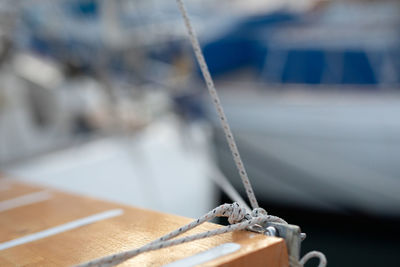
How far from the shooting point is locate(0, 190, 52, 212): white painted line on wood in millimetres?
1524

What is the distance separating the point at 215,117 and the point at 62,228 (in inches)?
120

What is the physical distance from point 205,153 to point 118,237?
2706 mm

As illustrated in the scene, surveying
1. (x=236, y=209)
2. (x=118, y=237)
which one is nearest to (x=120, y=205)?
(x=118, y=237)

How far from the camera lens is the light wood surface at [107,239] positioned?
0.89 m

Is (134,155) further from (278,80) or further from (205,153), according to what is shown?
(278,80)

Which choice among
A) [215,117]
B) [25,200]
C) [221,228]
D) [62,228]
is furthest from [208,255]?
[215,117]

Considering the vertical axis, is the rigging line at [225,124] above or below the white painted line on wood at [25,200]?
above

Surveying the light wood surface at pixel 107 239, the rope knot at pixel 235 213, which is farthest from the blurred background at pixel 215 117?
the rope knot at pixel 235 213

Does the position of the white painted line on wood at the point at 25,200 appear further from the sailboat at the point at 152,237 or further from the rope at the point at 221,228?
the rope at the point at 221,228

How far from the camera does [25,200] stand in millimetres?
1597

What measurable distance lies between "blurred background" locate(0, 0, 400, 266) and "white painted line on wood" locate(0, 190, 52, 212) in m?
1.37

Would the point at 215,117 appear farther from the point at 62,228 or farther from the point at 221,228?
the point at 221,228

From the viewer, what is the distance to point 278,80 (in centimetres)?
466

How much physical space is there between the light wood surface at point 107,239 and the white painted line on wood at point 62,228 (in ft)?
0.07
